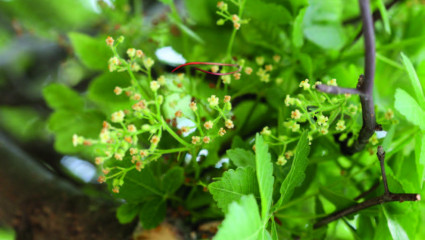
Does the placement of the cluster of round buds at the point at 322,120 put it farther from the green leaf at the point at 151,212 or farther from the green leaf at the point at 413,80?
the green leaf at the point at 151,212

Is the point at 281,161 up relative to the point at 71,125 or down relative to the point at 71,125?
up

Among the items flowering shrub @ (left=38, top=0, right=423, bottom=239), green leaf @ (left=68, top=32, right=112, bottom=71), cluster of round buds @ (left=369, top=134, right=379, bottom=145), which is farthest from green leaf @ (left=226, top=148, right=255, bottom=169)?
green leaf @ (left=68, top=32, right=112, bottom=71)

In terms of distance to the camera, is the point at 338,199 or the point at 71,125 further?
the point at 71,125

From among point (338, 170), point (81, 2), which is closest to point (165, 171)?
point (338, 170)

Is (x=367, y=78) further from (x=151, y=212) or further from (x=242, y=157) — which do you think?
(x=151, y=212)

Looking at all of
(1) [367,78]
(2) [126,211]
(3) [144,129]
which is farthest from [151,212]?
(1) [367,78]

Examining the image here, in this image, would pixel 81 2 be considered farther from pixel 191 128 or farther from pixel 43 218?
pixel 191 128

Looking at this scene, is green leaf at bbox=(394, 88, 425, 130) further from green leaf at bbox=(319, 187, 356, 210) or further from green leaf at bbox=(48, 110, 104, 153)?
green leaf at bbox=(48, 110, 104, 153)
